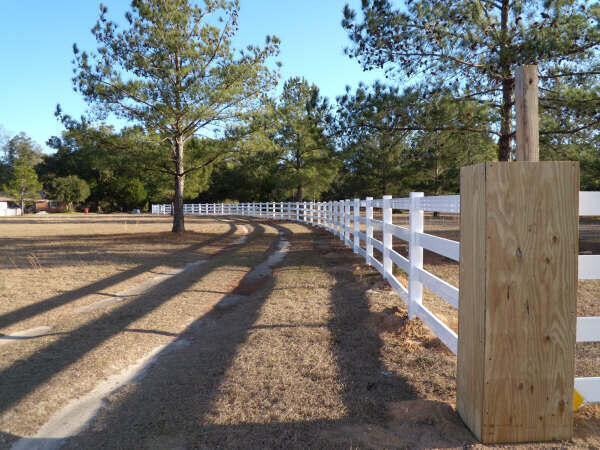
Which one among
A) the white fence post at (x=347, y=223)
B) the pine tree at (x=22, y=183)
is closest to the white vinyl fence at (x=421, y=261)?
the white fence post at (x=347, y=223)

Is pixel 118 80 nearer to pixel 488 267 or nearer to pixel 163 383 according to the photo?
pixel 163 383

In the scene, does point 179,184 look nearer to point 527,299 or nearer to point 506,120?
point 506,120

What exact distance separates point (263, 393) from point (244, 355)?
0.83 m

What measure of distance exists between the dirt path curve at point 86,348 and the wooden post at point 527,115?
11.5 ft

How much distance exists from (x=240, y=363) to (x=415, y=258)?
2.08 metres

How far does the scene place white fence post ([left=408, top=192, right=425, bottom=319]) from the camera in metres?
4.55

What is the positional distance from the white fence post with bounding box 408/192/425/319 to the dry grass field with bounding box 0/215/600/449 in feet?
0.75

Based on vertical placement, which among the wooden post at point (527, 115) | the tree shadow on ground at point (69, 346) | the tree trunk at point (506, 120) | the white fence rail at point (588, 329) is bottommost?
the tree shadow on ground at point (69, 346)

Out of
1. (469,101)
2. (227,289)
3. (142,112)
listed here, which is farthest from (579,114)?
(142,112)

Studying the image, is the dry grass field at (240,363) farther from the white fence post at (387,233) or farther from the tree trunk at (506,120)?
the tree trunk at (506,120)

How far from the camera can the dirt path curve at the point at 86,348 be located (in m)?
3.02

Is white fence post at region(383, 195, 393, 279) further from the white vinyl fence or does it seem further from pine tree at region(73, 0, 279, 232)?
pine tree at region(73, 0, 279, 232)

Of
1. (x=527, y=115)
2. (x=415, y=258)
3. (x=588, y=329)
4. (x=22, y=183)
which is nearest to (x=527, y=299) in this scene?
(x=588, y=329)

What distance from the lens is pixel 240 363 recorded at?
12.1ft
